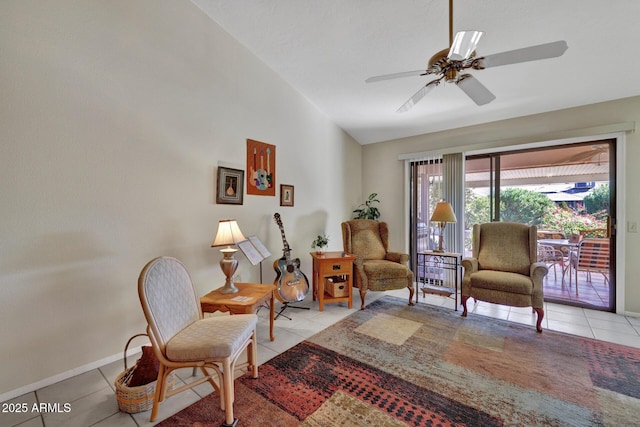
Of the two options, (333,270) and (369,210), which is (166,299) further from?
(369,210)

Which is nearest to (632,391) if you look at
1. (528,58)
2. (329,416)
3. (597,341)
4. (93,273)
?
(597,341)

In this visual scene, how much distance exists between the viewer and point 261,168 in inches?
126

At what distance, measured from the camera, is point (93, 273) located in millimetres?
1976

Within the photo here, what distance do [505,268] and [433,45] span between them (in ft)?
8.66

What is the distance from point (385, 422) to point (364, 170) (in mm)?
4118

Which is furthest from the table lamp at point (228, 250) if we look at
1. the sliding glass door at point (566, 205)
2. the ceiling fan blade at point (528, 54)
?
the sliding glass door at point (566, 205)

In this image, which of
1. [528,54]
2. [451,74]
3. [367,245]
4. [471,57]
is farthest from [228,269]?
[528,54]

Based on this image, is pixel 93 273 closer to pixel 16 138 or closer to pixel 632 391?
pixel 16 138

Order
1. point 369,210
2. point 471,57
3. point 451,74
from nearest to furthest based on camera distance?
point 471,57, point 451,74, point 369,210

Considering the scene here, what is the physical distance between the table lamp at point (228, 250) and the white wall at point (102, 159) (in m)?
0.46

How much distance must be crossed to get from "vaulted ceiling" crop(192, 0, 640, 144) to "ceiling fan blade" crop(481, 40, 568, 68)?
2.24 ft

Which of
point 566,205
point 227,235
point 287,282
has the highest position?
point 566,205

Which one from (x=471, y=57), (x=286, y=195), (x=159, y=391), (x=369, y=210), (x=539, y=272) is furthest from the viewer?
(x=369, y=210)

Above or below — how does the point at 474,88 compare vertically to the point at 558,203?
above
